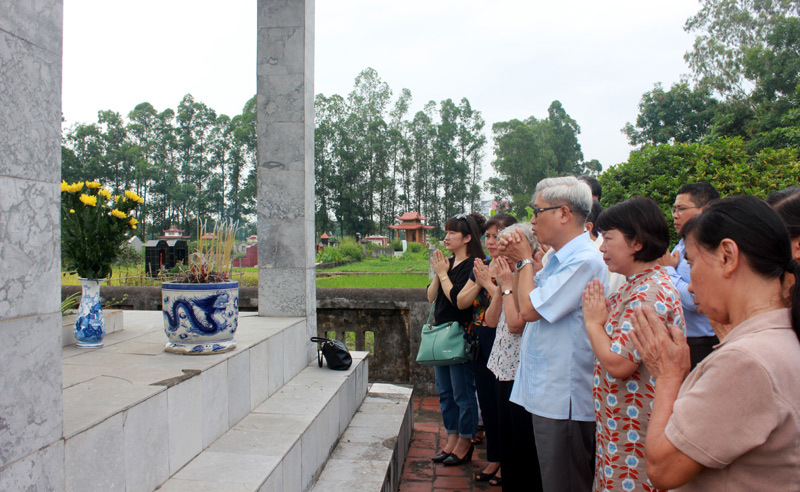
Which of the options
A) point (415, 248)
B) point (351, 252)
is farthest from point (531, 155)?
point (351, 252)

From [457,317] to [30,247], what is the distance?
120 inches

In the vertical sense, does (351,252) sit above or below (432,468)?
above

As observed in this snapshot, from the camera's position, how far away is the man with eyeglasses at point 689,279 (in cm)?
302

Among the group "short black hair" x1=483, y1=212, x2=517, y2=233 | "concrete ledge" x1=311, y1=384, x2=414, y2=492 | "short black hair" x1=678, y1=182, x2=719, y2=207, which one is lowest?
"concrete ledge" x1=311, y1=384, x2=414, y2=492

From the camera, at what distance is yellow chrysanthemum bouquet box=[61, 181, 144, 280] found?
11.2 ft

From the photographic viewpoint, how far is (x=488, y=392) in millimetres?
4043

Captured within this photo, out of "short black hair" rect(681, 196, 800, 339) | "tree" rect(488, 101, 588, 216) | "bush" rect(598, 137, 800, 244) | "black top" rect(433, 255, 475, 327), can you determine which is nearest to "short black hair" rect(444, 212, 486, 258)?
"black top" rect(433, 255, 475, 327)

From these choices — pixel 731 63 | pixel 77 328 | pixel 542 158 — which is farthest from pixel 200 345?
pixel 542 158

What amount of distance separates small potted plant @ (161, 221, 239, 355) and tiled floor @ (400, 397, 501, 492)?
5.71 ft

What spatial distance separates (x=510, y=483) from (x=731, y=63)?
29.8 m

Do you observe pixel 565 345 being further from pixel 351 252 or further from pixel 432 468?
pixel 351 252

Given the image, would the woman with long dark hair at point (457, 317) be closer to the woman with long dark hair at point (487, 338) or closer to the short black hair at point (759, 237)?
the woman with long dark hair at point (487, 338)

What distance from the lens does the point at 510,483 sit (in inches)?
123

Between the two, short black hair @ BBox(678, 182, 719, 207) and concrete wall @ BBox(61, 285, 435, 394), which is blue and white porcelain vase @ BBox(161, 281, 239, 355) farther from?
concrete wall @ BBox(61, 285, 435, 394)
